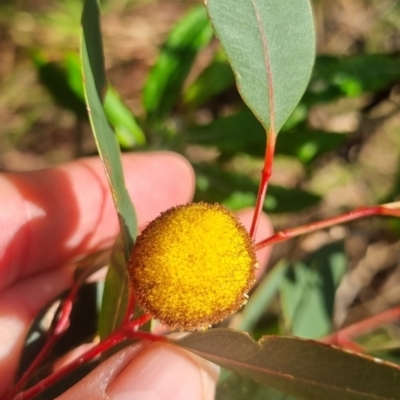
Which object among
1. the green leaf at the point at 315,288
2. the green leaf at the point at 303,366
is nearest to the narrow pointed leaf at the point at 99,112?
the green leaf at the point at 303,366

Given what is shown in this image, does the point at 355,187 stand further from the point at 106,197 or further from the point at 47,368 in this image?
the point at 47,368

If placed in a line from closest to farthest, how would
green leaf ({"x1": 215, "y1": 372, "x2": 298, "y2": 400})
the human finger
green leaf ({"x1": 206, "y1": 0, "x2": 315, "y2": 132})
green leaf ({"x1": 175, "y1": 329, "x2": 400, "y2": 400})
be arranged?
1. green leaf ({"x1": 175, "y1": 329, "x2": 400, "y2": 400})
2. green leaf ({"x1": 206, "y1": 0, "x2": 315, "y2": 132})
3. green leaf ({"x1": 215, "y1": 372, "x2": 298, "y2": 400})
4. the human finger

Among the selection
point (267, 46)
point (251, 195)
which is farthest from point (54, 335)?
point (251, 195)

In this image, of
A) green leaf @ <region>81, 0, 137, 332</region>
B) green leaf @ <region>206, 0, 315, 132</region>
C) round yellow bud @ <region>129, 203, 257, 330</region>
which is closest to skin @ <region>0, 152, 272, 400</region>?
green leaf @ <region>81, 0, 137, 332</region>

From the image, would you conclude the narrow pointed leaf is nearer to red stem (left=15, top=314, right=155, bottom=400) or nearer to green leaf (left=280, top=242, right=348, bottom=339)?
red stem (left=15, top=314, right=155, bottom=400)

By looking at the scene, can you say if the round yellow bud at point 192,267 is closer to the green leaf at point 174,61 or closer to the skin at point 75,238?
the skin at point 75,238

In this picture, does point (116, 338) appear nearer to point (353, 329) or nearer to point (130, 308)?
point (130, 308)
